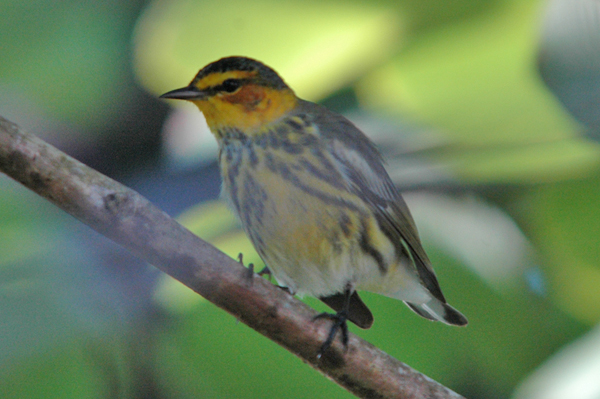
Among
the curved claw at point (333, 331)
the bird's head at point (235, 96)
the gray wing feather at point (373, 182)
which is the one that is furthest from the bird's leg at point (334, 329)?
the bird's head at point (235, 96)

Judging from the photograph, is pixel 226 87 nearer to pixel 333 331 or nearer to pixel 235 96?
pixel 235 96

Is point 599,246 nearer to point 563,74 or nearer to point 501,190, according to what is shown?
point 501,190

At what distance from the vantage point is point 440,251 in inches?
46.7

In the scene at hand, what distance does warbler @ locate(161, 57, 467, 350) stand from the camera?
0.86m

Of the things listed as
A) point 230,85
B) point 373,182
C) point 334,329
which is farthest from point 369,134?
point 334,329

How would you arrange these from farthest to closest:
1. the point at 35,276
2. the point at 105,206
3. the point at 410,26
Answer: the point at 410,26 < the point at 35,276 < the point at 105,206

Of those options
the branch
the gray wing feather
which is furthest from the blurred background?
the branch

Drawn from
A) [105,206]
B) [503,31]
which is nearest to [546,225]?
[503,31]

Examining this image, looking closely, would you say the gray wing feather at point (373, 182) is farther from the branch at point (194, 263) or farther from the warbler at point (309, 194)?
the branch at point (194, 263)

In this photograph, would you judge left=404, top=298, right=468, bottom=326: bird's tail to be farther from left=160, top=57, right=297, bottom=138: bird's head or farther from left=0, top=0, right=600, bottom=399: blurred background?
left=160, top=57, right=297, bottom=138: bird's head

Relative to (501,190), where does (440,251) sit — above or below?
below

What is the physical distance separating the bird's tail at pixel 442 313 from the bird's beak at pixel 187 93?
0.52 m

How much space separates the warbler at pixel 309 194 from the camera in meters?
0.86

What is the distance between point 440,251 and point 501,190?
0.17m
